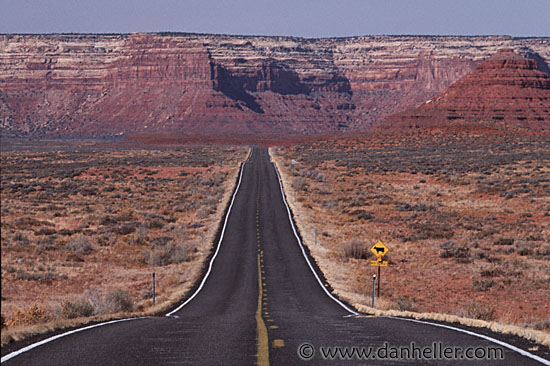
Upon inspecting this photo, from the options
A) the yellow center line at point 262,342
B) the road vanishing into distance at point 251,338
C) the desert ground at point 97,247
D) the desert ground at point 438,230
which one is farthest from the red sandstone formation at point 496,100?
the yellow center line at point 262,342

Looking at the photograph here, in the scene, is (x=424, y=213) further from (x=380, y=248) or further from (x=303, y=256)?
(x=380, y=248)

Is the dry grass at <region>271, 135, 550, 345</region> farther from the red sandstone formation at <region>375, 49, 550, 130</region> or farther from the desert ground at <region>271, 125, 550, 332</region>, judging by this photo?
the red sandstone formation at <region>375, 49, 550, 130</region>

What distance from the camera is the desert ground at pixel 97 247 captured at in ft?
54.9

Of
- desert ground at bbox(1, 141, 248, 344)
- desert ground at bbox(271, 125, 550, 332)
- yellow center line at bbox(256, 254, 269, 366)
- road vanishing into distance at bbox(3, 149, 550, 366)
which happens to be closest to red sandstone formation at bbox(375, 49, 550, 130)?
desert ground at bbox(271, 125, 550, 332)

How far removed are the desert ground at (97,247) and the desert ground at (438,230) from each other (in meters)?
6.91

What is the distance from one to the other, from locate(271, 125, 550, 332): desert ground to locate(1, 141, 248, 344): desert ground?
6.91m

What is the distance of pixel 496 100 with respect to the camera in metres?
149

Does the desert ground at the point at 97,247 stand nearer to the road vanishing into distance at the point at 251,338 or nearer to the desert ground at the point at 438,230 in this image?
the road vanishing into distance at the point at 251,338

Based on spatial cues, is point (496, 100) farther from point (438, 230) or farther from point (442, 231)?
point (442, 231)

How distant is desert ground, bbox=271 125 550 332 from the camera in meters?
24.5

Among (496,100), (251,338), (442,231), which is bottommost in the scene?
(251,338)

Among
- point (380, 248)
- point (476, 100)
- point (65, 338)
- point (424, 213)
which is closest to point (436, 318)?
point (380, 248)

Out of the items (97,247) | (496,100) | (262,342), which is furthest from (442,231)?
(496,100)

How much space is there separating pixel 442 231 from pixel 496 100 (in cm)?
11922
